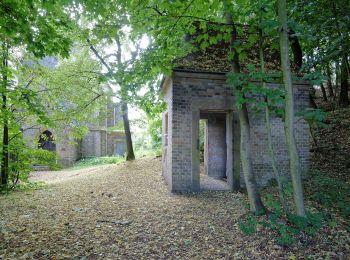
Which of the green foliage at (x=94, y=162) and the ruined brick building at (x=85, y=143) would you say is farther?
the ruined brick building at (x=85, y=143)

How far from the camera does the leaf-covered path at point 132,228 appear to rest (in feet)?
12.4

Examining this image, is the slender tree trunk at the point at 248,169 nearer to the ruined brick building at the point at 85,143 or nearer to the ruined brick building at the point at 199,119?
the ruined brick building at the point at 199,119

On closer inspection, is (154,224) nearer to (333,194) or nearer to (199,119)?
(199,119)

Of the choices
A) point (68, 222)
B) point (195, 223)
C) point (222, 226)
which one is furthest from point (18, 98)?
point (222, 226)

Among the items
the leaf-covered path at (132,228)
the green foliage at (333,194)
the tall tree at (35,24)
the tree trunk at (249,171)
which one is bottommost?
the leaf-covered path at (132,228)

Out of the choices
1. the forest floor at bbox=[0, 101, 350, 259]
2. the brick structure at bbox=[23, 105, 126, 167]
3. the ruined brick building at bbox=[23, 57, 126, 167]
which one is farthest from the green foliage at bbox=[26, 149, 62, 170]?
the brick structure at bbox=[23, 105, 126, 167]

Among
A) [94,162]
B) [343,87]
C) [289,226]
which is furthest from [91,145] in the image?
[289,226]

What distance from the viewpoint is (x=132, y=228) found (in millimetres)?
4703

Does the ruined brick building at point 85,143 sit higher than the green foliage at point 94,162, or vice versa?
the ruined brick building at point 85,143

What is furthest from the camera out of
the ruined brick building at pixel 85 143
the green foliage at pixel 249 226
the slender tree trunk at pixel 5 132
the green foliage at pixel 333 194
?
the ruined brick building at pixel 85 143

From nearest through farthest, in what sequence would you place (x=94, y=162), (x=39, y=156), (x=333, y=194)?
(x=333, y=194), (x=39, y=156), (x=94, y=162)

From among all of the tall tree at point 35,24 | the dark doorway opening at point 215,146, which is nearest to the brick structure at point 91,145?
the dark doorway opening at point 215,146

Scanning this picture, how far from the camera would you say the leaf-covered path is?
378 centimetres

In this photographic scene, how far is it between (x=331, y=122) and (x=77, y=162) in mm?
18867
